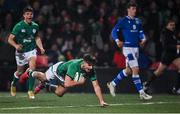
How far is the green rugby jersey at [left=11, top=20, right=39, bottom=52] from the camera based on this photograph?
1595 cm

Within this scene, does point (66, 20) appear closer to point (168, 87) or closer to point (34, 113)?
point (168, 87)

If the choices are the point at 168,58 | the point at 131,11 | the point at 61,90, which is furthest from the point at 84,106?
the point at 168,58

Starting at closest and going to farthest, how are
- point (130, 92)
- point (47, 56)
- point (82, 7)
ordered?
point (130, 92), point (47, 56), point (82, 7)

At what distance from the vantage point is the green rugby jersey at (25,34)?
16.0 meters

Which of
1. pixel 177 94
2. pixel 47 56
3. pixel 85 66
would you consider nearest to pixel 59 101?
pixel 85 66

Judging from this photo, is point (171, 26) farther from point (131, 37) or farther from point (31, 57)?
point (31, 57)

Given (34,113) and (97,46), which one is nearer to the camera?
(34,113)

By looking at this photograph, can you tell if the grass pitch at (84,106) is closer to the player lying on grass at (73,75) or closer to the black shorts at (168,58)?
the player lying on grass at (73,75)

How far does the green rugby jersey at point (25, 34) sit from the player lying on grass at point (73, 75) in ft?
3.35

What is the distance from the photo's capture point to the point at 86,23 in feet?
74.7

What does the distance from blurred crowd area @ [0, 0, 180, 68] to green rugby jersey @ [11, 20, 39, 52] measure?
477 centimetres

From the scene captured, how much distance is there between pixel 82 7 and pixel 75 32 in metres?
1.14

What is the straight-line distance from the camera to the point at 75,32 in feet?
72.8

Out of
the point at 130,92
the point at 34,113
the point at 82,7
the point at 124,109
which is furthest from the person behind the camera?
the point at 82,7
